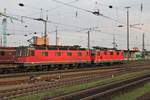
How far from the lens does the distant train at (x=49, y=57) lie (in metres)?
40.9

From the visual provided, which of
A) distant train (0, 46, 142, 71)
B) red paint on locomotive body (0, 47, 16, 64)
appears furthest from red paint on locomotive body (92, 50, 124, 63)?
red paint on locomotive body (0, 47, 16, 64)

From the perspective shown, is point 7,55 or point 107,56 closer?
point 7,55

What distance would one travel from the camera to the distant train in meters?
40.9

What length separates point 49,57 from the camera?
4475 centimetres

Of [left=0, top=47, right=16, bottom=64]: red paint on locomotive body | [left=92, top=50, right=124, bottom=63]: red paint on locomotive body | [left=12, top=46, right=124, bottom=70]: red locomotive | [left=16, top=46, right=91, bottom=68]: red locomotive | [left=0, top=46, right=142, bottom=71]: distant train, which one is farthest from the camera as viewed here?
[left=92, top=50, right=124, bottom=63]: red paint on locomotive body

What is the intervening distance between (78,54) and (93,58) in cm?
470

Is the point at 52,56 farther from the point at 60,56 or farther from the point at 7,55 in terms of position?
the point at 7,55

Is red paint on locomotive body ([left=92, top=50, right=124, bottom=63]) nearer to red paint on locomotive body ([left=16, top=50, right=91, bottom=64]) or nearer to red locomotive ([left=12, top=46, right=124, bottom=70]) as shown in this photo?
red locomotive ([left=12, top=46, right=124, bottom=70])

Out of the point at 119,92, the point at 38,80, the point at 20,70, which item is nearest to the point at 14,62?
the point at 20,70

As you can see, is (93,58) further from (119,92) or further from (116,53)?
(119,92)

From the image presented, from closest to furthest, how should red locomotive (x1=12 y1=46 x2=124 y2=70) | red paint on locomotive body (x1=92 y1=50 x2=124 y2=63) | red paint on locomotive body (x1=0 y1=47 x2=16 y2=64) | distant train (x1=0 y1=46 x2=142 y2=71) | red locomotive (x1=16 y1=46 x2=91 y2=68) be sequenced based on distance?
red paint on locomotive body (x1=0 y1=47 x2=16 y2=64) → distant train (x1=0 y1=46 x2=142 y2=71) → red locomotive (x1=16 y1=46 x2=91 y2=68) → red locomotive (x1=12 y1=46 x2=124 y2=70) → red paint on locomotive body (x1=92 y1=50 x2=124 y2=63)

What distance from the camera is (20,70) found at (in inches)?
1633

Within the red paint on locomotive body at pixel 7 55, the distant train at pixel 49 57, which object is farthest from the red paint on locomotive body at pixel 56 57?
the red paint on locomotive body at pixel 7 55

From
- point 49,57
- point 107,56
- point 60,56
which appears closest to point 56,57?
point 60,56
